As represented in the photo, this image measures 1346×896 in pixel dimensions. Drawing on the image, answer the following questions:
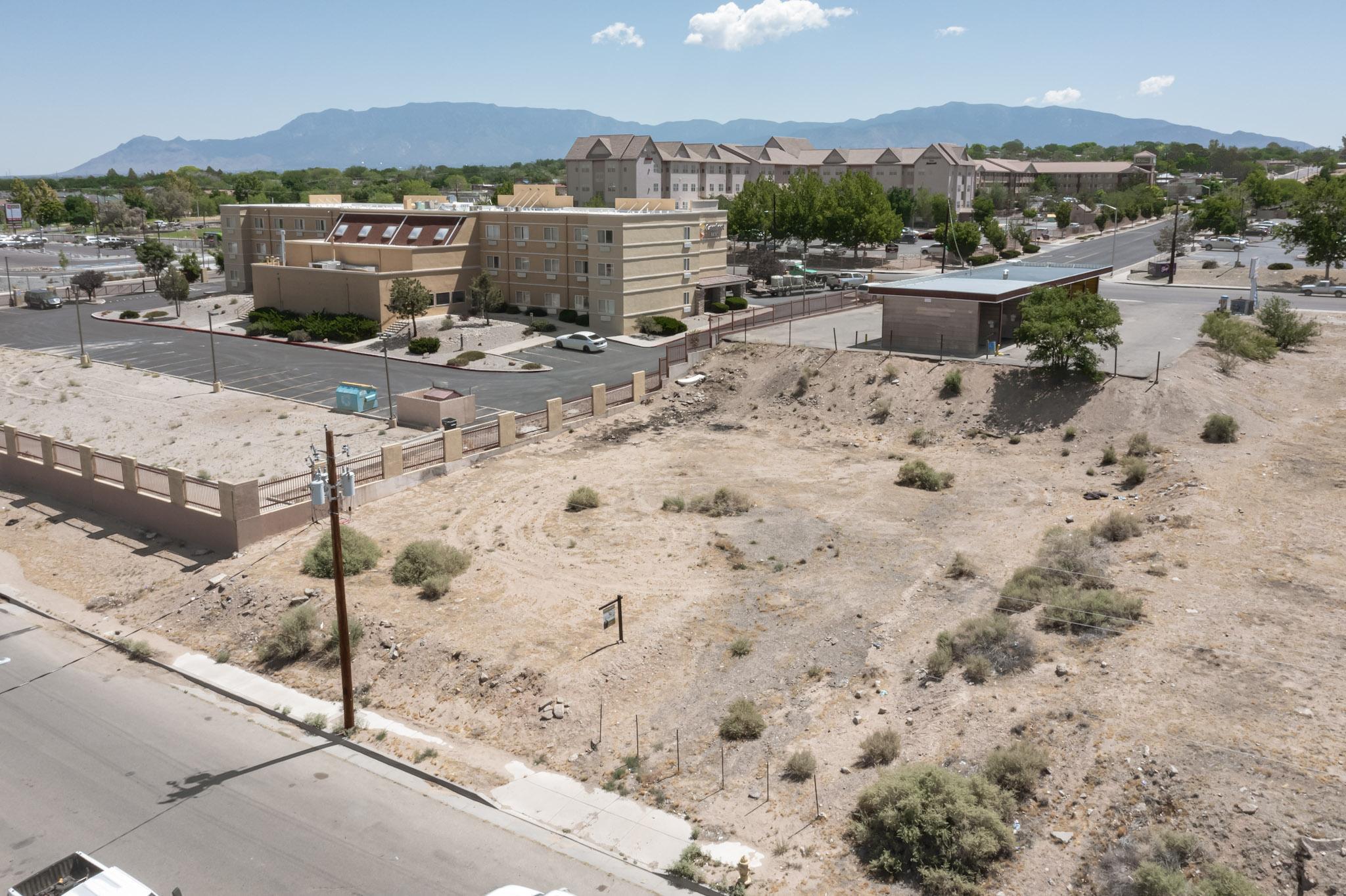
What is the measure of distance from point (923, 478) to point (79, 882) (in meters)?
28.5

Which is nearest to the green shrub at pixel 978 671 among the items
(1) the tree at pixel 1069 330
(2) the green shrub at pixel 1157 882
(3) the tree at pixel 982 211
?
(2) the green shrub at pixel 1157 882

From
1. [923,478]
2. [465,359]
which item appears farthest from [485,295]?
[923,478]

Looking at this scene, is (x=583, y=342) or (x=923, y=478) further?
(x=583, y=342)

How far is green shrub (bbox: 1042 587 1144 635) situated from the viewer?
850 inches

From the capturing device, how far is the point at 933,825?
15164 mm

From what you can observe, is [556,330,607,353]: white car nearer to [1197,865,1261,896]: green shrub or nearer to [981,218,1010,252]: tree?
[1197,865,1261,896]: green shrub

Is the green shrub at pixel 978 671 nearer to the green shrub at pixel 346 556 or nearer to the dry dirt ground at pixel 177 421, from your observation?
the green shrub at pixel 346 556

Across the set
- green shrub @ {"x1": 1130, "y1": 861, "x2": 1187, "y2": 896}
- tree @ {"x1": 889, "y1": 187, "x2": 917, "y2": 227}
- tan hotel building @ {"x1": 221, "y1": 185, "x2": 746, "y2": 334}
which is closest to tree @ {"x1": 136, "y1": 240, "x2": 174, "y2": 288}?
tan hotel building @ {"x1": 221, "y1": 185, "x2": 746, "y2": 334}

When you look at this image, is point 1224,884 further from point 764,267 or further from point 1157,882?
point 764,267

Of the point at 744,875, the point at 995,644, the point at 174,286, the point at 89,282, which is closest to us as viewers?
the point at 744,875

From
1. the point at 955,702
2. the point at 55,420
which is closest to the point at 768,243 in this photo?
the point at 55,420

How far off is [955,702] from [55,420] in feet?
139

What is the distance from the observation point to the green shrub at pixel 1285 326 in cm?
5178

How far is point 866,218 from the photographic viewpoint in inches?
3561
